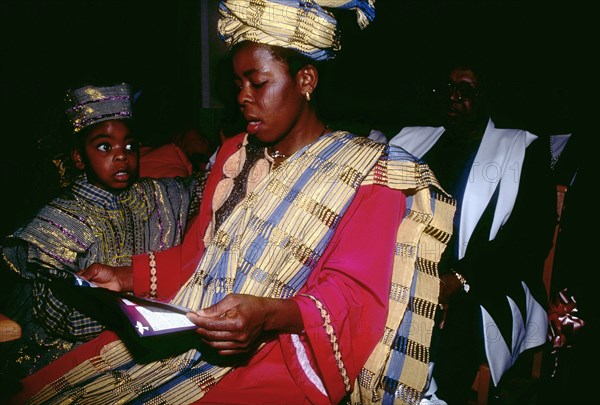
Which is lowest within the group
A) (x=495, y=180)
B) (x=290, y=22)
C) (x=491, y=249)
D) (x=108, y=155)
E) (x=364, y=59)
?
(x=491, y=249)

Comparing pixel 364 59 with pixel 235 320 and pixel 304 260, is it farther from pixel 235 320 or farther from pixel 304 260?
pixel 235 320

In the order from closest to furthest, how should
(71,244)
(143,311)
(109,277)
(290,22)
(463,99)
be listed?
(143,311), (290,22), (109,277), (71,244), (463,99)

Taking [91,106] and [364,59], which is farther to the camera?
[364,59]

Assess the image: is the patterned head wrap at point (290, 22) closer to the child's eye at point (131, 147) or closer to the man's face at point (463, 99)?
the child's eye at point (131, 147)

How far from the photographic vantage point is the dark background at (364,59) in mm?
2449

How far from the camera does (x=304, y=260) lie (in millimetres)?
1262

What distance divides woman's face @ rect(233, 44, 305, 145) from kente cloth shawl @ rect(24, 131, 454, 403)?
0.45 ft

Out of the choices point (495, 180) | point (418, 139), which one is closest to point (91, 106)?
point (418, 139)

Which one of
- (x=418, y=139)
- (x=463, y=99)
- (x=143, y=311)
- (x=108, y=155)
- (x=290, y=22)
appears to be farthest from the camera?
(x=418, y=139)

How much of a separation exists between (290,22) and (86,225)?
1.13m

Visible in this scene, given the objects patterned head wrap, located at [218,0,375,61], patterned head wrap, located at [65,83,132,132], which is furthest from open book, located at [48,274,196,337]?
patterned head wrap, located at [65,83,132,132]

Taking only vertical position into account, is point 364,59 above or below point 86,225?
above

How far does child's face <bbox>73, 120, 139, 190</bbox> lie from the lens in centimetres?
176

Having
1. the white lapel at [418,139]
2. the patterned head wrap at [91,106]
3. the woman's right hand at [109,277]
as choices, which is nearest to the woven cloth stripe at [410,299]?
the woman's right hand at [109,277]
